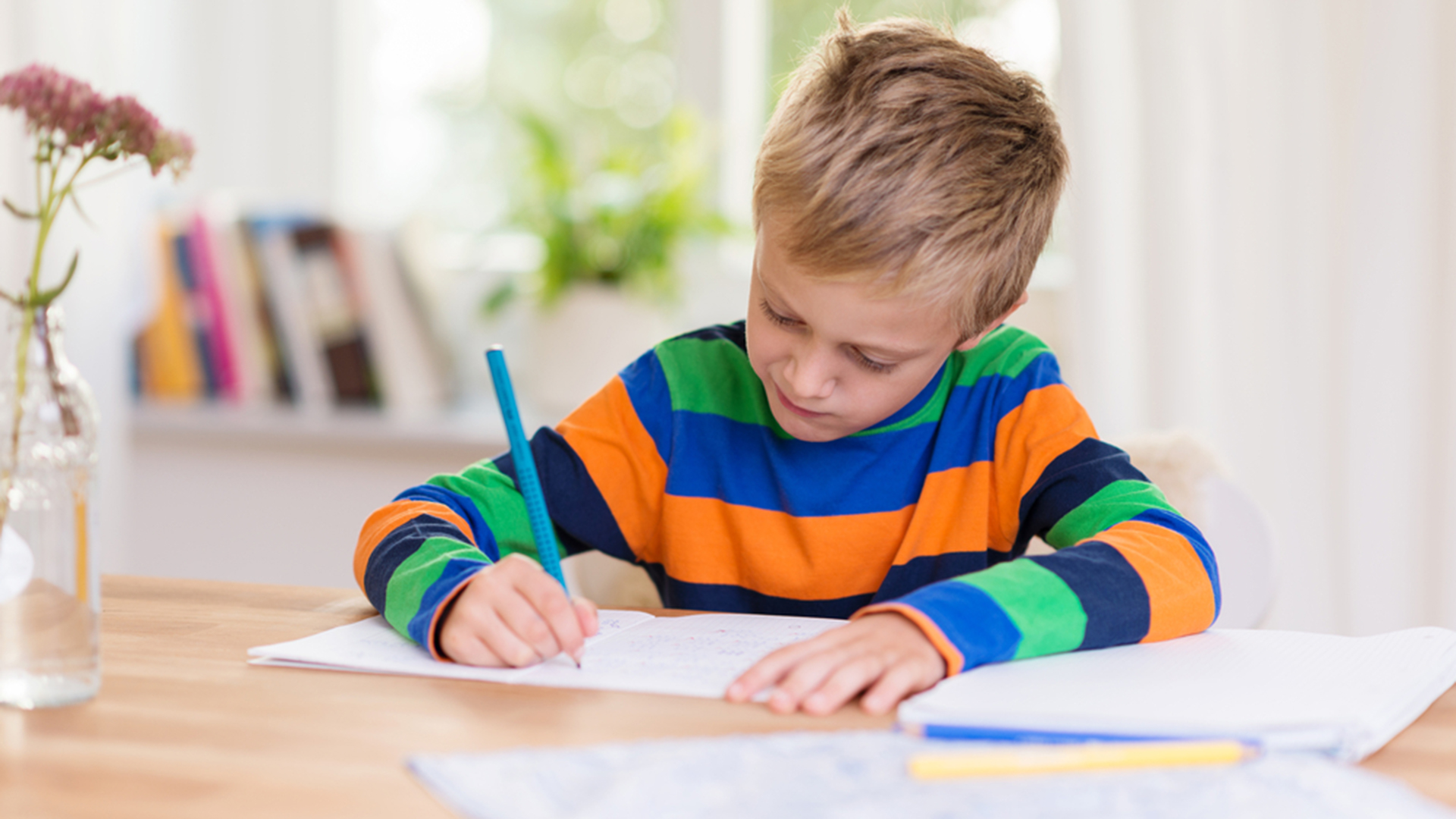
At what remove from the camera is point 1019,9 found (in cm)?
187

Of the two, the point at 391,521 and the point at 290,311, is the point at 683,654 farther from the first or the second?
the point at 290,311

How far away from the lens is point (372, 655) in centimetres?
72

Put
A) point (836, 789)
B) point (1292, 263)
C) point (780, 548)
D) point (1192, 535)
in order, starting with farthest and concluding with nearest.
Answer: point (1292, 263) → point (780, 548) → point (1192, 535) → point (836, 789)

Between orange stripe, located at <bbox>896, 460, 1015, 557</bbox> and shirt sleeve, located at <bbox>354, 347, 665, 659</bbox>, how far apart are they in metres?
0.22

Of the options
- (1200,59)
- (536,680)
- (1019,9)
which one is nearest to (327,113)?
(1019,9)

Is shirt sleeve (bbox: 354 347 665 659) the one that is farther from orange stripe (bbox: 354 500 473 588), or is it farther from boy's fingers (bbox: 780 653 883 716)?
boy's fingers (bbox: 780 653 883 716)

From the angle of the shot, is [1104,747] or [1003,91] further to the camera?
[1003,91]

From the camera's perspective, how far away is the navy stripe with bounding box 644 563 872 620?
3.38 feet

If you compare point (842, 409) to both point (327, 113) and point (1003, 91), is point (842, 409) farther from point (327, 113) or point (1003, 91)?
point (327, 113)

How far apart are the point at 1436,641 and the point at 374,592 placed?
0.65 m

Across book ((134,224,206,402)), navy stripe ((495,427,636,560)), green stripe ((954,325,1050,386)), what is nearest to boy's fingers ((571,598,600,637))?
navy stripe ((495,427,636,560))

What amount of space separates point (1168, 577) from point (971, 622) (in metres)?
0.16

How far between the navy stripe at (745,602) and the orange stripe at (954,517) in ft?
0.20

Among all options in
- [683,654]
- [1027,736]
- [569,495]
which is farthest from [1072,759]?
[569,495]
